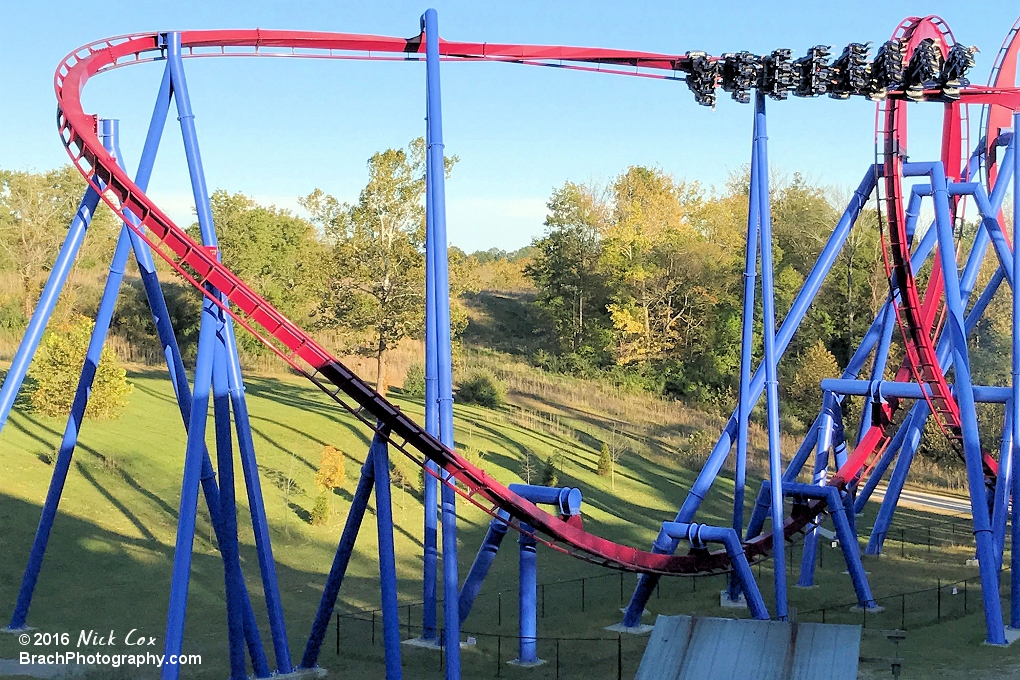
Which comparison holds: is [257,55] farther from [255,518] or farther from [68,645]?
[68,645]

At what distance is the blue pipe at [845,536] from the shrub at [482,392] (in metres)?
24.4

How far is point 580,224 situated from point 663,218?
4.43 meters

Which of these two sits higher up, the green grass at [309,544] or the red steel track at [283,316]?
the red steel track at [283,316]

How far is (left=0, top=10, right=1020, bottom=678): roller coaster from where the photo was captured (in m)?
17.1

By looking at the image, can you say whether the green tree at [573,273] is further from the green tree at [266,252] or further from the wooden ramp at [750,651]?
the wooden ramp at [750,651]

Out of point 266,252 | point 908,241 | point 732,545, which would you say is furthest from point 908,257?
point 266,252

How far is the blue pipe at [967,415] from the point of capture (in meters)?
20.4

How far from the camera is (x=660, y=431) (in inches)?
1907

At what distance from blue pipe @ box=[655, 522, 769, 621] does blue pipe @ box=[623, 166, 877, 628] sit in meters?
0.52

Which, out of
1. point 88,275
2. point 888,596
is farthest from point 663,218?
point 888,596

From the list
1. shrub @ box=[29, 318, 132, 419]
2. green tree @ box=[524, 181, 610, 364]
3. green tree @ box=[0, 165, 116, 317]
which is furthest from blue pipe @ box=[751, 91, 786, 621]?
green tree @ box=[524, 181, 610, 364]

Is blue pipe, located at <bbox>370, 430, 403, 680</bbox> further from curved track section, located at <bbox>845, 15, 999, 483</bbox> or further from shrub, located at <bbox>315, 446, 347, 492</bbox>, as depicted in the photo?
shrub, located at <bbox>315, 446, 347, 492</bbox>

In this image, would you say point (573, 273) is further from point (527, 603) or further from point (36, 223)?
point (527, 603)

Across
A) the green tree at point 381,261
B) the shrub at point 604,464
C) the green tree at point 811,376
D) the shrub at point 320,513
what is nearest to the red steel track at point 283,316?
the shrub at point 320,513
